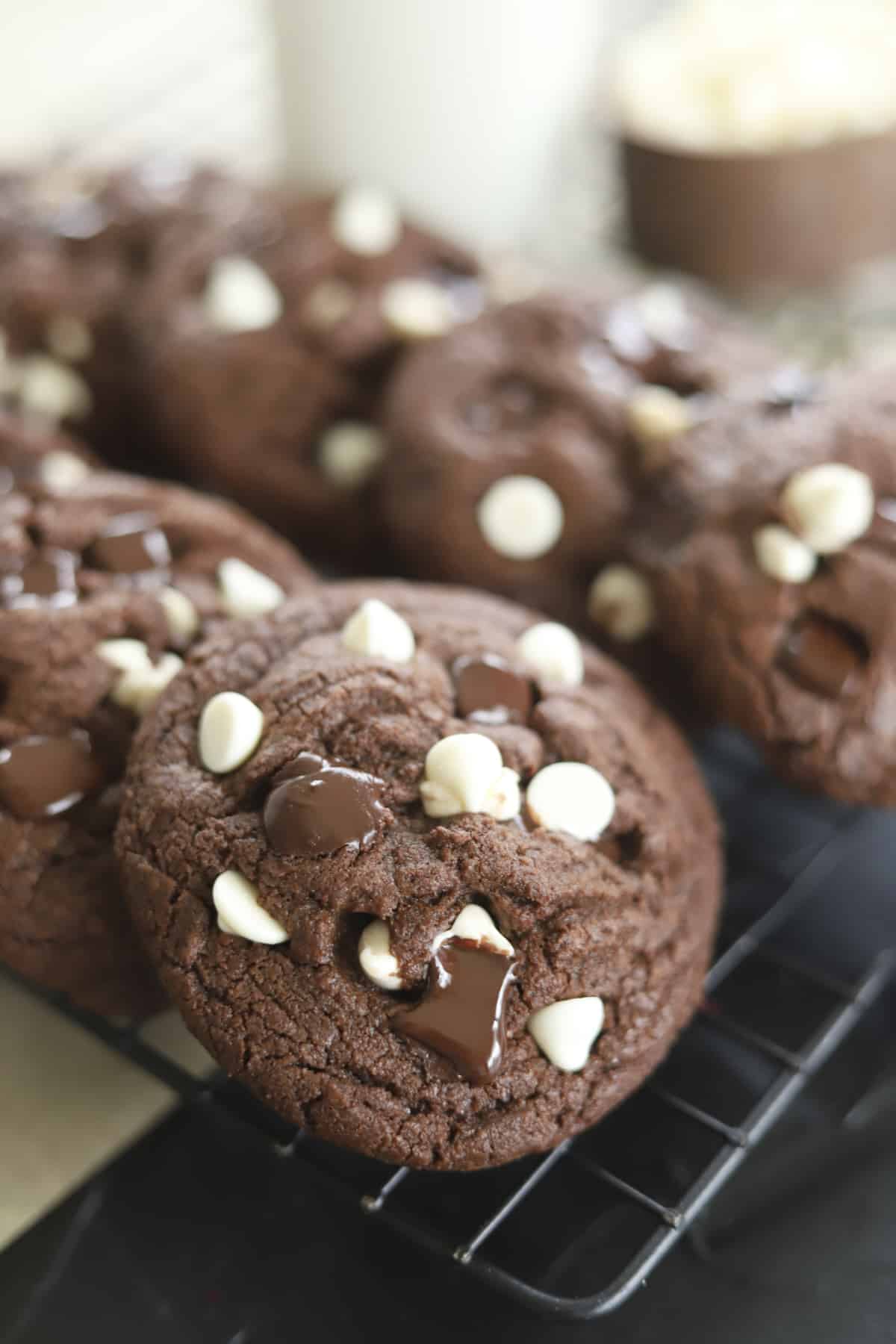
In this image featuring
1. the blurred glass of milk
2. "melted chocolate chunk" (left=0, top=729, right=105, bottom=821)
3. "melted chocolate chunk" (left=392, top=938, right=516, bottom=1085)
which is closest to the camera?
"melted chocolate chunk" (left=392, top=938, right=516, bottom=1085)

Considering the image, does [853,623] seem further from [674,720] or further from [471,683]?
[471,683]

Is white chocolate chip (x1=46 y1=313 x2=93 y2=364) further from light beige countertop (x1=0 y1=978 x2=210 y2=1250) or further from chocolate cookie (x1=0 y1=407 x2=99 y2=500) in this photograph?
light beige countertop (x1=0 y1=978 x2=210 y2=1250)

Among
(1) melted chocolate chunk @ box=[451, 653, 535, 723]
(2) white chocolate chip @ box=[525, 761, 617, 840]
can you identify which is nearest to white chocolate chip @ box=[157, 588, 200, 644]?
(1) melted chocolate chunk @ box=[451, 653, 535, 723]

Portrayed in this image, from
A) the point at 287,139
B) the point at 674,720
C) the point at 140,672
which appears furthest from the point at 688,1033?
the point at 287,139

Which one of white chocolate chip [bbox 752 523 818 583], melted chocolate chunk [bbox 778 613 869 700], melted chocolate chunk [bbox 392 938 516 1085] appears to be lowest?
melted chocolate chunk [bbox 392 938 516 1085]

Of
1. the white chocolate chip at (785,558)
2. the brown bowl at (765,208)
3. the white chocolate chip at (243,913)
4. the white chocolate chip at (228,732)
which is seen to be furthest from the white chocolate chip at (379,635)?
the brown bowl at (765,208)

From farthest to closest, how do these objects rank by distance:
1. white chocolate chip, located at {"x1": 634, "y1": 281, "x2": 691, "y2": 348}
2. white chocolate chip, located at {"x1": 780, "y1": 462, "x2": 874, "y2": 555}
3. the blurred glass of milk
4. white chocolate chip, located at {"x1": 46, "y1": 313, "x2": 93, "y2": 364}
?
the blurred glass of milk < white chocolate chip, located at {"x1": 46, "y1": 313, "x2": 93, "y2": 364} < white chocolate chip, located at {"x1": 634, "y1": 281, "x2": 691, "y2": 348} < white chocolate chip, located at {"x1": 780, "y1": 462, "x2": 874, "y2": 555}

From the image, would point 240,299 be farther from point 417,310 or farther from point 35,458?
point 35,458
